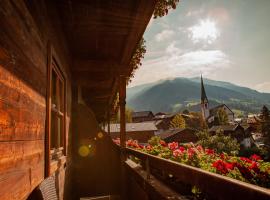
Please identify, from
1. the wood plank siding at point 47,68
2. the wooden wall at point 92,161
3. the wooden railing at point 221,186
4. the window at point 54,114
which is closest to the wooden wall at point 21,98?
the wood plank siding at point 47,68

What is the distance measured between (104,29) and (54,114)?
5.40 ft

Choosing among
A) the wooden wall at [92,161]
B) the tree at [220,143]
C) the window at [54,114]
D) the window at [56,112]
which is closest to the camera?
the window at [54,114]

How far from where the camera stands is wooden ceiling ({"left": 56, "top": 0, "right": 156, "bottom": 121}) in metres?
3.46

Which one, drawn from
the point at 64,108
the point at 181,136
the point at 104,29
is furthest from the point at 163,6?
the point at 181,136

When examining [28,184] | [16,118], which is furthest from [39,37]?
[28,184]

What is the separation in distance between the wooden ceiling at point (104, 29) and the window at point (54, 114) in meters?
0.75

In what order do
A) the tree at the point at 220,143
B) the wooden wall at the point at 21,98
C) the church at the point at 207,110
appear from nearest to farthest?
1. the wooden wall at the point at 21,98
2. the tree at the point at 220,143
3. the church at the point at 207,110

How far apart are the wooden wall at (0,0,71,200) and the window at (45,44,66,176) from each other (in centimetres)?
17

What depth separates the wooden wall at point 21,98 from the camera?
152 cm

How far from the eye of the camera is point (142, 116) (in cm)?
12188

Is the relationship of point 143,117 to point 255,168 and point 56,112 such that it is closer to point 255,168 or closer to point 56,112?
point 56,112

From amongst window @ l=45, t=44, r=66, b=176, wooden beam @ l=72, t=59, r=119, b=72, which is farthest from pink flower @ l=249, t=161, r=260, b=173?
wooden beam @ l=72, t=59, r=119, b=72

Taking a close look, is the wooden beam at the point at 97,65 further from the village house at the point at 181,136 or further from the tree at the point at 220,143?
the village house at the point at 181,136

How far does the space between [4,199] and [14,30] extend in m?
1.07
